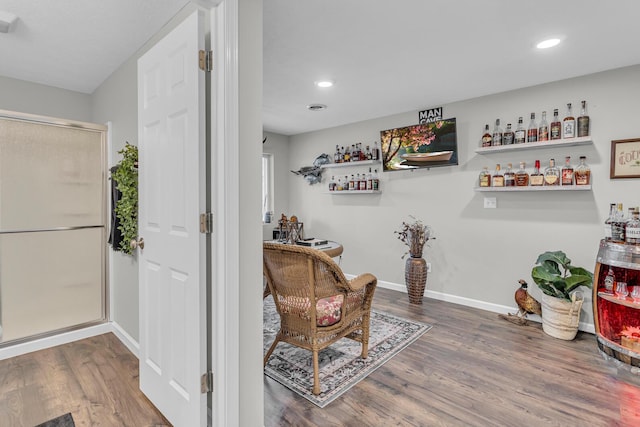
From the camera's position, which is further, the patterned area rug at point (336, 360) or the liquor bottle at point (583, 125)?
the liquor bottle at point (583, 125)

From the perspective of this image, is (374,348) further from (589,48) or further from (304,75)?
(589,48)

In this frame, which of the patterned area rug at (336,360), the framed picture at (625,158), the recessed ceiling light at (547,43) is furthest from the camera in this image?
the framed picture at (625,158)

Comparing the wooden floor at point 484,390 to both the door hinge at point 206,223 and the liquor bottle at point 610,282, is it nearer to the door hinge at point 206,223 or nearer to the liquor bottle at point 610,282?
the liquor bottle at point 610,282

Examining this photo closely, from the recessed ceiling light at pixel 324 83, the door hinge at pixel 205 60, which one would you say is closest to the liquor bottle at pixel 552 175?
the recessed ceiling light at pixel 324 83

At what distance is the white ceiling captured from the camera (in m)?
1.91

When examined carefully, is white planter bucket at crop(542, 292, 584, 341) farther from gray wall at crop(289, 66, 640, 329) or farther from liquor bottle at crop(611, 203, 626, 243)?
liquor bottle at crop(611, 203, 626, 243)

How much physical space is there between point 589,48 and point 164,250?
328 centimetres

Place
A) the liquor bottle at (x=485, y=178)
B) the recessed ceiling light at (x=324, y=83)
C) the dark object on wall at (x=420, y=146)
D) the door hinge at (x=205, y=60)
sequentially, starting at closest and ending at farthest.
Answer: the door hinge at (x=205, y=60), the recessed ceiling light at (x=324, y=83), the liquor bottle at (x=485, y=178), the dark object on wall at (x=420, y=146)

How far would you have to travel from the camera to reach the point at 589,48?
2412 millimetres

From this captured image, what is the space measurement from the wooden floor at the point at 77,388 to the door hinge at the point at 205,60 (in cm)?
189

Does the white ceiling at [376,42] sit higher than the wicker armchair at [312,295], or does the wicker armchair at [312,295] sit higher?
the white ceiling at [376,42]

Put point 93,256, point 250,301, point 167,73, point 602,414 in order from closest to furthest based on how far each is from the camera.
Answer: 1. point 250,301
2. point 167,73
3. point 602,414
4. point 93,256

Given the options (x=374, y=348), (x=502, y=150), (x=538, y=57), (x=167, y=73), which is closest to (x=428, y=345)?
(x=374, y=348)

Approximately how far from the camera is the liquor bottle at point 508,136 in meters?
3.29
